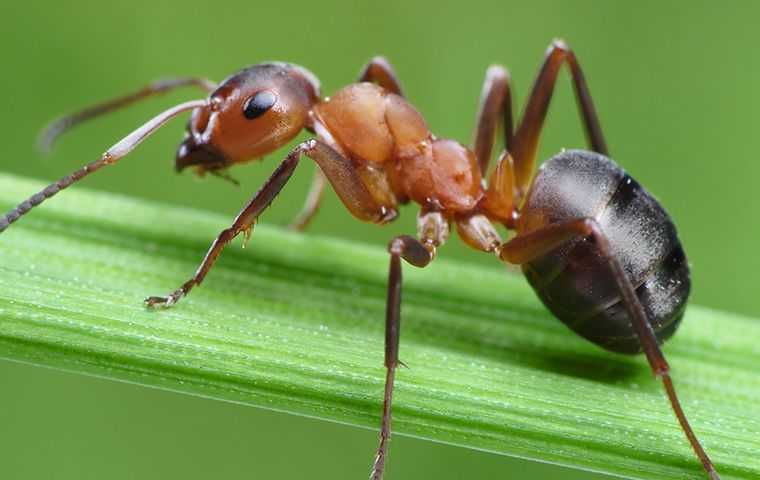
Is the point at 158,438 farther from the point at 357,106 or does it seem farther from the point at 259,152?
the point at 357,106

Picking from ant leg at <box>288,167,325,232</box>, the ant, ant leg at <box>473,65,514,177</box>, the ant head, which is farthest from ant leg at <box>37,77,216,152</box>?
ant leg at <box>473,65,514,177</box>

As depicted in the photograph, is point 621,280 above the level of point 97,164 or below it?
above

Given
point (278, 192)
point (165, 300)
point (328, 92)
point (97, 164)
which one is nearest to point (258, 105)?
point (278, 192)

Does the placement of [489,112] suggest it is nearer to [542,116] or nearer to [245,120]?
[542,116]

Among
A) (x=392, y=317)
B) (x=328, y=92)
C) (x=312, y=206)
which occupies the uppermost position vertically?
(x=392, y=317)

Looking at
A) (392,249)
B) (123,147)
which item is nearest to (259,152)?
(123,147)

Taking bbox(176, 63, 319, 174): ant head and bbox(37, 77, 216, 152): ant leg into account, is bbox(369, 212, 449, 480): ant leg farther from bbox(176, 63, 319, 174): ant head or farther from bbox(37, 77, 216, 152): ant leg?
bbox(37, 77, 216, 152): ant leg
